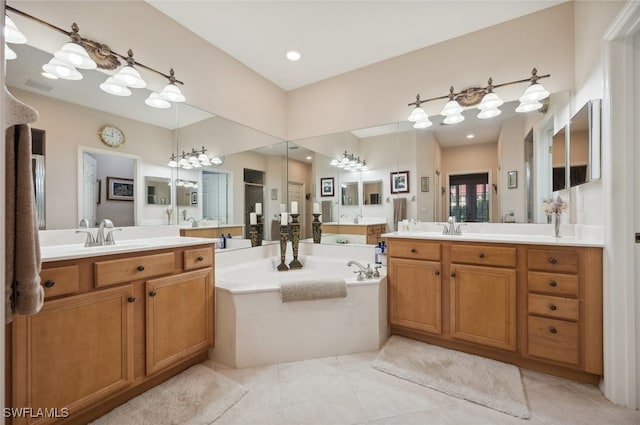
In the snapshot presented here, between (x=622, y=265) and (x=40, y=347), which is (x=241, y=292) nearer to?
(x=40, y=347)

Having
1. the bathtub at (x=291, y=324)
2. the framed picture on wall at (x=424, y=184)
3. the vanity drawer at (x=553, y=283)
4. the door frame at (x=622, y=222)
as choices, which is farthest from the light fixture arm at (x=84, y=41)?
the vanity drawer at (x=553, y=283)

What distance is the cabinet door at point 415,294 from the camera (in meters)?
2.15

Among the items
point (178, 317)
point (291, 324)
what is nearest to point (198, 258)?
point (178, 317)

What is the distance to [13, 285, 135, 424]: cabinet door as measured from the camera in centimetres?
116

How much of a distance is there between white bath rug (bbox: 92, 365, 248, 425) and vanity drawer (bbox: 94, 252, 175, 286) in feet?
2.41

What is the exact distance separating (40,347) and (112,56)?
1861 mm

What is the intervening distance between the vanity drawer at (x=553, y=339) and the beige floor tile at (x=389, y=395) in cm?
72

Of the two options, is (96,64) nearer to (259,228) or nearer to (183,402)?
(259,228)

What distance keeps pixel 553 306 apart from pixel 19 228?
8.87ft

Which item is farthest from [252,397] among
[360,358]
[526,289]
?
[526,289]

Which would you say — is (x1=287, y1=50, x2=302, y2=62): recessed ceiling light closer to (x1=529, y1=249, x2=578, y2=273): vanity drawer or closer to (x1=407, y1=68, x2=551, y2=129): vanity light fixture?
(x1=407, y1=68, x2=551, y2=129): vanity light fixture

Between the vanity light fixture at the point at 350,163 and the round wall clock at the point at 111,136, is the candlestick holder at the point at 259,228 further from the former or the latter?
the round wall clock at the point at 111,136

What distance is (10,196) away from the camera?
78 centimetres

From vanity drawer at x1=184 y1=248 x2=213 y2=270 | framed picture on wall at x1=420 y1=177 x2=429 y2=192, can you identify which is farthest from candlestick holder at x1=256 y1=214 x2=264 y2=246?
framed picture on wall at x1=420 y1=177 x2=429 y2=192
